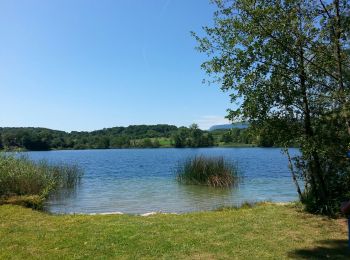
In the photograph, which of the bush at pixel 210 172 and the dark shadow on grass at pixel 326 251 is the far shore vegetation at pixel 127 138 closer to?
the bush at pixel 210 172

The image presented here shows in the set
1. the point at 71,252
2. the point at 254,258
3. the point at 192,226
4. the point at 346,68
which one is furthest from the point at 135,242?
the point at 346,68

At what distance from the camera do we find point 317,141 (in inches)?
335

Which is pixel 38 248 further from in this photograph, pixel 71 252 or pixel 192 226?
pixel 192 226

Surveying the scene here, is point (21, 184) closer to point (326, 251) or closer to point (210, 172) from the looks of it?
point (326, 251)

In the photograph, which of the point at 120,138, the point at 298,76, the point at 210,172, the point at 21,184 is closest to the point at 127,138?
the point at 120,138

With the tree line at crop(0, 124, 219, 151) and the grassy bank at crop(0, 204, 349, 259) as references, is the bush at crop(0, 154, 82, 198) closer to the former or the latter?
the grassy bank at crop(0, 204, 349, 259)

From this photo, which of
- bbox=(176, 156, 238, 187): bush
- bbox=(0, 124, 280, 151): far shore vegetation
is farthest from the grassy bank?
bbox=(0, 124, 280, 151): far shore vegetation

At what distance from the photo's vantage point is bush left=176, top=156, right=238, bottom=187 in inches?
922

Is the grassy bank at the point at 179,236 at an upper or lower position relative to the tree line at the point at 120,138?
lower

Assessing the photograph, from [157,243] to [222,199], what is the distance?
11.5 meters

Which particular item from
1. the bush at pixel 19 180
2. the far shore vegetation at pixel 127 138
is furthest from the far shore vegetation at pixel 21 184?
the far shore vegetation at pixel 127 138

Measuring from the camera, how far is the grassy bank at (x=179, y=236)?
A: 653cm

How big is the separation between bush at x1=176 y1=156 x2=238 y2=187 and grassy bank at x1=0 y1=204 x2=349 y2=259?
13509mm

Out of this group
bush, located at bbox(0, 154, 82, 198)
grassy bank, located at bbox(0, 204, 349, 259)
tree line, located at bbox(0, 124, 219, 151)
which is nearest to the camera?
grassy bank, located at bbox(0, 204, 349, 259)
